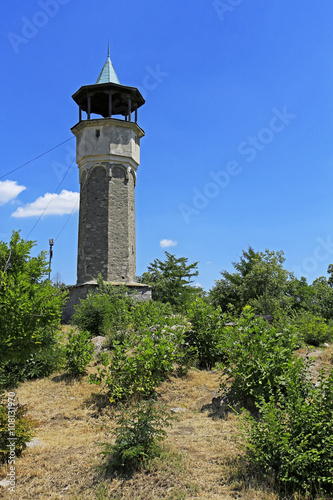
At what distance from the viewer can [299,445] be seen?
414cm

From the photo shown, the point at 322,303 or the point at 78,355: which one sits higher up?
the point at 322,303

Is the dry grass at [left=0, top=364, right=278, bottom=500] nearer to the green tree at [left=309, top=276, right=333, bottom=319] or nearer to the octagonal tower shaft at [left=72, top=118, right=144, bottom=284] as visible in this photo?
the green tree at [left=309, top=276, right=333, bottom=319]

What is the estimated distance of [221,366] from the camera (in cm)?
699

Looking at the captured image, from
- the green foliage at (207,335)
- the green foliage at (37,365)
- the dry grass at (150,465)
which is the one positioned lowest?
the dry grass at (150,465)

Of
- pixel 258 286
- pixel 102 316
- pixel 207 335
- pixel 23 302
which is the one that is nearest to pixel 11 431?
pixel 23 302

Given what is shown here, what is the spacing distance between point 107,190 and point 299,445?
16.3 meters

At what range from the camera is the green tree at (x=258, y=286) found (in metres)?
18.7

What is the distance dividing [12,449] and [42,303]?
206 cm

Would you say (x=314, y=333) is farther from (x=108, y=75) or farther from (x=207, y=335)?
(x=108, y=75)

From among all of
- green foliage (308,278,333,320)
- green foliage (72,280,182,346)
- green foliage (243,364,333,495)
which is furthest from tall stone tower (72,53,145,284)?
green foliage (243,364,333,495)

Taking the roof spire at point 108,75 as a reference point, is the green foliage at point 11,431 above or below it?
below

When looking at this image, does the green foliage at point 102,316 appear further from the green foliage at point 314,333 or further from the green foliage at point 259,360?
the green foliage at point 259,360

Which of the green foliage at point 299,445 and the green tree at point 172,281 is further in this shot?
the green tree at point 172,281

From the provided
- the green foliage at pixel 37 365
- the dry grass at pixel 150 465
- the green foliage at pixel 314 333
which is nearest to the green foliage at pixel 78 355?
the green foliage at pixel 37 365
